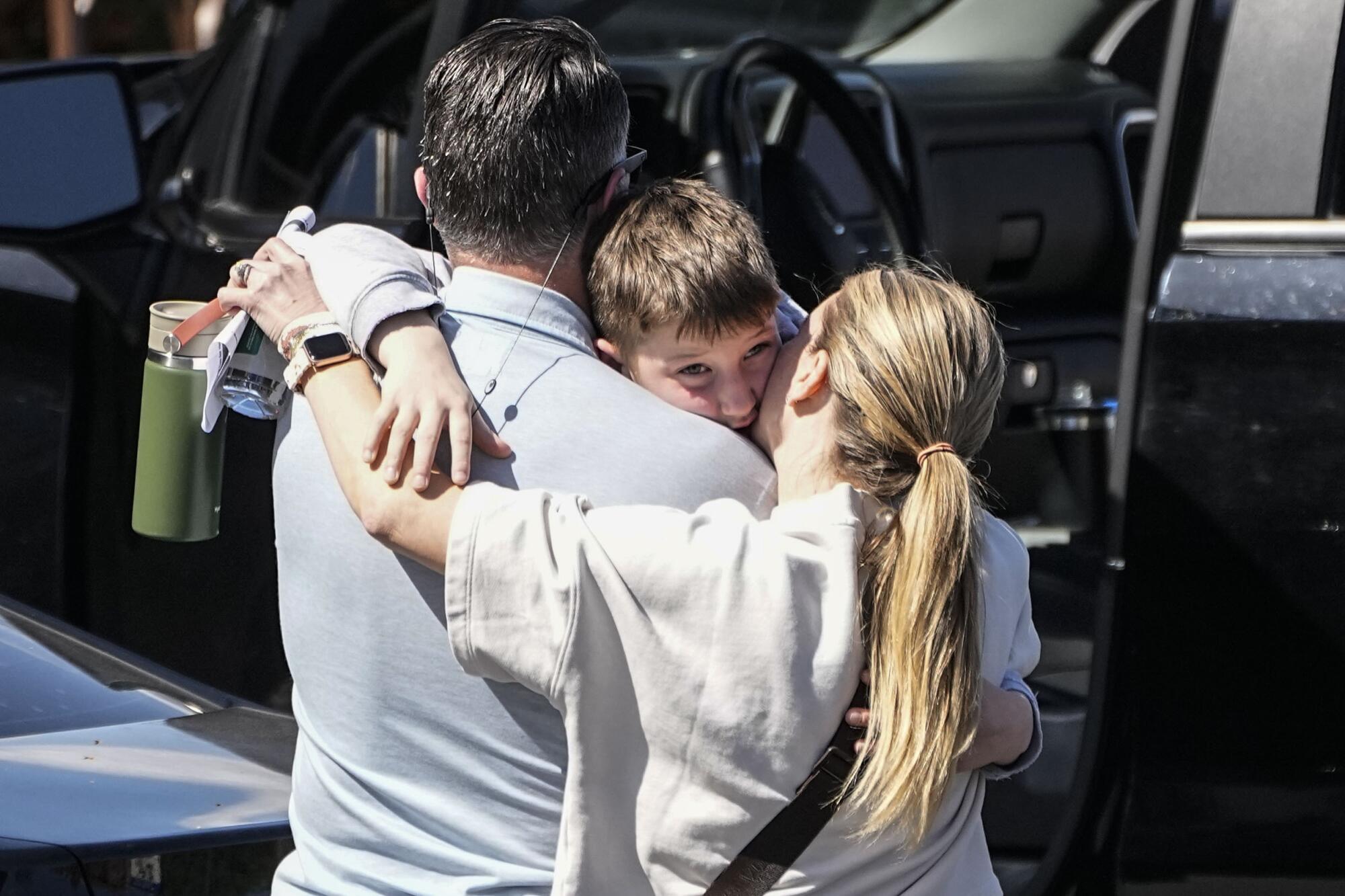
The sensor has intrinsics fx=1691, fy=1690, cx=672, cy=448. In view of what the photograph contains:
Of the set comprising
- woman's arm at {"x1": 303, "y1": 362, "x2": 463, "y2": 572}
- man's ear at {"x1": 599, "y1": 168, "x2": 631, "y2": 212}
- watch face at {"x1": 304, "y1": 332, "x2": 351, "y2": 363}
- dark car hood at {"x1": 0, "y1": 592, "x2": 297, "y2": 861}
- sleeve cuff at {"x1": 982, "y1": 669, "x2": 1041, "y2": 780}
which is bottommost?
dark car hood at {"x1": 0, "y1": 592, "x2": 297, "y2": 861}

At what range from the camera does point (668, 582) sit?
1383mm

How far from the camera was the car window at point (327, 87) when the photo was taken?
3334 millimetres

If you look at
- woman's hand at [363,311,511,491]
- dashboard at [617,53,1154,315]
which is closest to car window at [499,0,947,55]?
dashboard at [617,53,1154,315]

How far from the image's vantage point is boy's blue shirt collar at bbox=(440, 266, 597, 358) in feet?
5.06

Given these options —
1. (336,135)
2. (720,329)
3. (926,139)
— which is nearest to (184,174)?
(336,135)

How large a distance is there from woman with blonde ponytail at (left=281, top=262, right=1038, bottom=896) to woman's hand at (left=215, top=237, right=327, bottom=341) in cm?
14

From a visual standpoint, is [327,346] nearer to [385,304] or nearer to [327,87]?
[385,304]

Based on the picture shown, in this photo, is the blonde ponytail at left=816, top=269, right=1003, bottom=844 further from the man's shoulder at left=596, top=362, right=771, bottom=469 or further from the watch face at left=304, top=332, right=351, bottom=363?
the watch face at left=304, top=332, right=351, bottom=363

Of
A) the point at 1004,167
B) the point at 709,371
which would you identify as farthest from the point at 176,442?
the point at 1004,167

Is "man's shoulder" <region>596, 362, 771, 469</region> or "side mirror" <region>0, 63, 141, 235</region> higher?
"man's shoulder" <region>596, 362, 771, 469</region>

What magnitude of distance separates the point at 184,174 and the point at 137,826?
1896 millimetres

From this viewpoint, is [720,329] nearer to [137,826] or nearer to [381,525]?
[381,525]

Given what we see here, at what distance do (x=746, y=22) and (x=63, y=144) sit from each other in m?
1.64

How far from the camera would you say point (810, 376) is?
156cm
